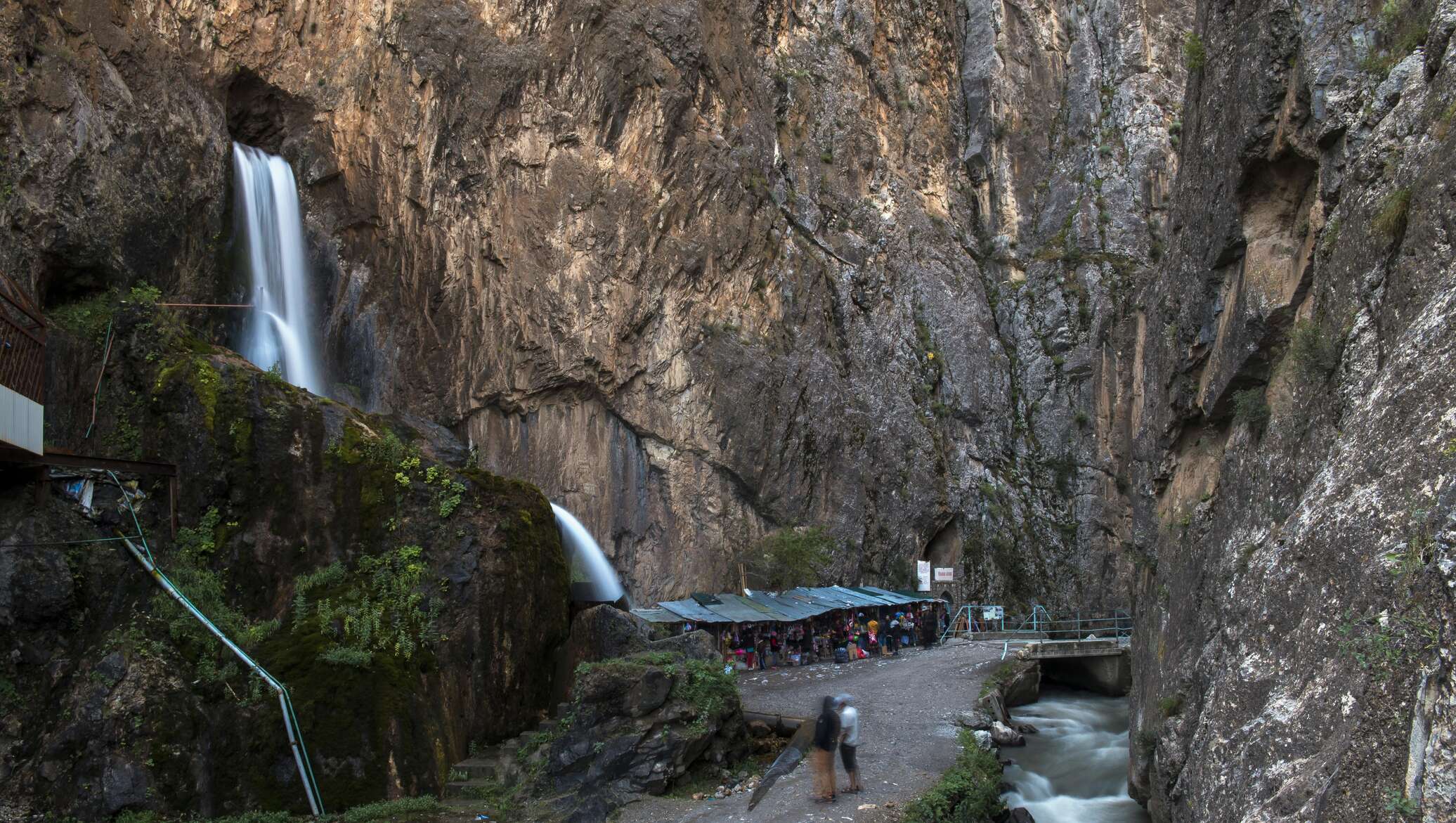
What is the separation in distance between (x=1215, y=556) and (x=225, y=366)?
16.7 meters

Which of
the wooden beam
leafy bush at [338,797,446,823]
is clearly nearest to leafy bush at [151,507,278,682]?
the wooden beam

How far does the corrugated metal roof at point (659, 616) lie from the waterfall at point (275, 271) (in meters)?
10.7

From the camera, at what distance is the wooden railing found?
14.9m

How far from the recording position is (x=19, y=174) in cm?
2062

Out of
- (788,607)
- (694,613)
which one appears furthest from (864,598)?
(694,613)

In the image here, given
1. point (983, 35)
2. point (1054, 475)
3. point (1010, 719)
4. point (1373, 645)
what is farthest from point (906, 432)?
point (1373, 645)

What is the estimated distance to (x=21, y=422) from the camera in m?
14.5

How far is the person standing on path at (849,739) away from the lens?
13.7m

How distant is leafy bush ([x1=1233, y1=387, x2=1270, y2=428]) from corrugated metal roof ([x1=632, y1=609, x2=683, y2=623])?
13904 mm

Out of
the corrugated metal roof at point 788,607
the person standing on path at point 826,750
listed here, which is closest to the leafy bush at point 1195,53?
the person standing on path at point 826,750

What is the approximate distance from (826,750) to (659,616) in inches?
473

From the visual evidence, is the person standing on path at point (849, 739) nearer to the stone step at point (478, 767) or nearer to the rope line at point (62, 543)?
the stone step at point (478, 767)

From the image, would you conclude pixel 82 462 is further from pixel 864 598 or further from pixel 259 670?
pixel 864 598

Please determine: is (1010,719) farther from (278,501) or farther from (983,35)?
(983,35)
